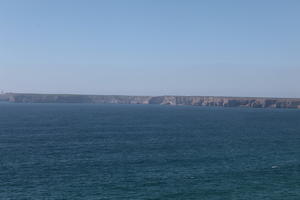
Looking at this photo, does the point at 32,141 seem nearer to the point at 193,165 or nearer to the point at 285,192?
the point at 193,165

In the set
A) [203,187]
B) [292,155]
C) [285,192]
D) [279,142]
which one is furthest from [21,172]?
[279,142]

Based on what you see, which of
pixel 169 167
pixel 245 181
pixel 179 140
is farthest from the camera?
pixel 179 140

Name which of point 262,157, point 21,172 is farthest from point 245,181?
point 21,172

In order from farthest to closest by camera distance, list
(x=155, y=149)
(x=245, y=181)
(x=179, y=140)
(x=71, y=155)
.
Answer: (x=179, y=140) < (x=155, y=149) < (x=71, y=155) < (x=245, y=181)

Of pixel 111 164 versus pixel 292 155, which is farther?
pixel 292 155

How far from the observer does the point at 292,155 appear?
214 ft

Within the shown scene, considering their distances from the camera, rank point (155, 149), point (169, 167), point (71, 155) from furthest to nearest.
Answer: point (155, 149), point (71, 155), point (169, 167)

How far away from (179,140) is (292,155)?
26.5m

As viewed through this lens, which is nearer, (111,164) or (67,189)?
(67,189)

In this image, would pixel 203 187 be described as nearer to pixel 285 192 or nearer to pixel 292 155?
pixel 285 192

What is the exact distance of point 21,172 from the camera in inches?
1966

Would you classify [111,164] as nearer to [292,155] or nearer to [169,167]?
[169,167]

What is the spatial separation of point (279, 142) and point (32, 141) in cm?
5395

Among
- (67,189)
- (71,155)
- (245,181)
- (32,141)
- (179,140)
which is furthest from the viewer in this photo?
(179,140)
